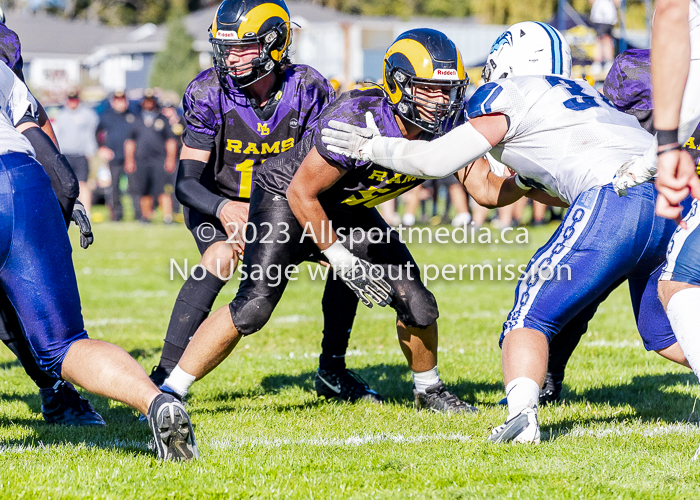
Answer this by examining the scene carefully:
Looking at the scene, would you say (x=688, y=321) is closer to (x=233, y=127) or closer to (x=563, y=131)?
(x=563, y=131)

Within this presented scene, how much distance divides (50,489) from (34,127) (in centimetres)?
135

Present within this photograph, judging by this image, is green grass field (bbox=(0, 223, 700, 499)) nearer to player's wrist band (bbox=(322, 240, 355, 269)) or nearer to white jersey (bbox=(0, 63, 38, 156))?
player's wrist band (bbox=(322, 240, 355, 269))

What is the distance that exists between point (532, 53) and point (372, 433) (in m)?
1.66

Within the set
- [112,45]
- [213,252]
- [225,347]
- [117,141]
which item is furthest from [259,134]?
[112,45]

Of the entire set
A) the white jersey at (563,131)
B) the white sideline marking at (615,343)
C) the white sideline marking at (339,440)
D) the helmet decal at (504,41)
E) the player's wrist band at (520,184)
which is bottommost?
the white sideline marking at (615,343)

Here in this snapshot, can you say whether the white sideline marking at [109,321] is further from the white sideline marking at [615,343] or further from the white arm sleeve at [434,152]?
the white arm sleeve at [434,152]

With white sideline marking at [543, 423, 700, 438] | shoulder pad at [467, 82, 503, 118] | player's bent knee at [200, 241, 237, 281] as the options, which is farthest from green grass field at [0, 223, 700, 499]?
shoulder pad at [467, 82, 503, 118]

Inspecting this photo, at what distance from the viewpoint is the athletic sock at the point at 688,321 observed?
9.06 ft

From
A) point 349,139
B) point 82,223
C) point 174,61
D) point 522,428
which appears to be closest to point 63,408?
point 82,223

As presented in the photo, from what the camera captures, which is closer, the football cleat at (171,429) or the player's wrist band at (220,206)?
the football cleat at (171,429)

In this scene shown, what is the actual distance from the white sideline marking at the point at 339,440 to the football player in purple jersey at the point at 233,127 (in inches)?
32.2

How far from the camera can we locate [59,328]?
2.87 meters

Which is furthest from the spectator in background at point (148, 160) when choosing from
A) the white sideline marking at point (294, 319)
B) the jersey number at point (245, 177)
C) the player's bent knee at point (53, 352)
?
the player's bent knee at point (53, 352)

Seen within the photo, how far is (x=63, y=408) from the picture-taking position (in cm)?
392
